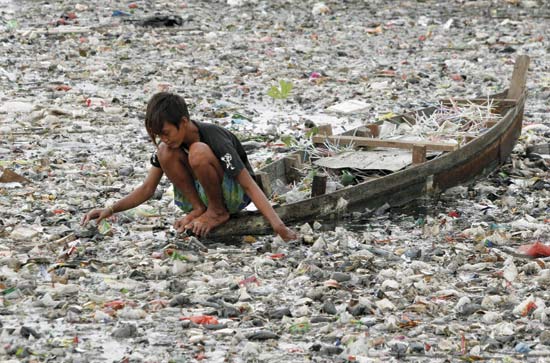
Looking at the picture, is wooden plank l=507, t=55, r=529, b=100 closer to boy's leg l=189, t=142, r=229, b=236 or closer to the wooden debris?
boy's leg l=189, t=142, r=229, b=236

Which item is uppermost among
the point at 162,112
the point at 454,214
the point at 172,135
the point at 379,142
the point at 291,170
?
the point at 162,112

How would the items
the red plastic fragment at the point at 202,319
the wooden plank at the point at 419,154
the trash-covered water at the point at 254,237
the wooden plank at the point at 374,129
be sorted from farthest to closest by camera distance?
1. the wooden plank at the point at 374,129
2. the wooden plank at the point at 419,154
3. the red plastic fragment at the point at 202,319
4. the trash-covered water at the point at 254,237

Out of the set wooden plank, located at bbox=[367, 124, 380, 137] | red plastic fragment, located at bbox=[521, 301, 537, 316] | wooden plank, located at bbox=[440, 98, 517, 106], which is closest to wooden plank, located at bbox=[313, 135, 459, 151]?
wooden plank, located at bbox=[367, 124, 380, 137]

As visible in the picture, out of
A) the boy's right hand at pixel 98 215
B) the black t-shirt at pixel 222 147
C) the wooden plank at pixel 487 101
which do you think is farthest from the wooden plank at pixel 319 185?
the wooden plank at pixel 487 101

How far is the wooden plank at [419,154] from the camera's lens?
7.54m

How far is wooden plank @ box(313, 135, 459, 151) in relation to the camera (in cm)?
784

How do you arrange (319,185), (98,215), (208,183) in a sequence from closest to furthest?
(208,183) < (98,215) < (319,185)

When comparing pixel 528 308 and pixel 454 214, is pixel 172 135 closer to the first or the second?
pixel 528 308

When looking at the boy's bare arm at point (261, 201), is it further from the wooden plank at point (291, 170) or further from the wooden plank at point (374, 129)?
the wooden plank at point (374, 129)

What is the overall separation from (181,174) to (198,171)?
18cm

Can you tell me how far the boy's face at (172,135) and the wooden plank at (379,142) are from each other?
80.6 inches

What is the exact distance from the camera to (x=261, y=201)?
20.5ft

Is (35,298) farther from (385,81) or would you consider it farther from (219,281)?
(385,81)

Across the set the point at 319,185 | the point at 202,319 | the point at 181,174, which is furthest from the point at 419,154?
the point at 202,319
